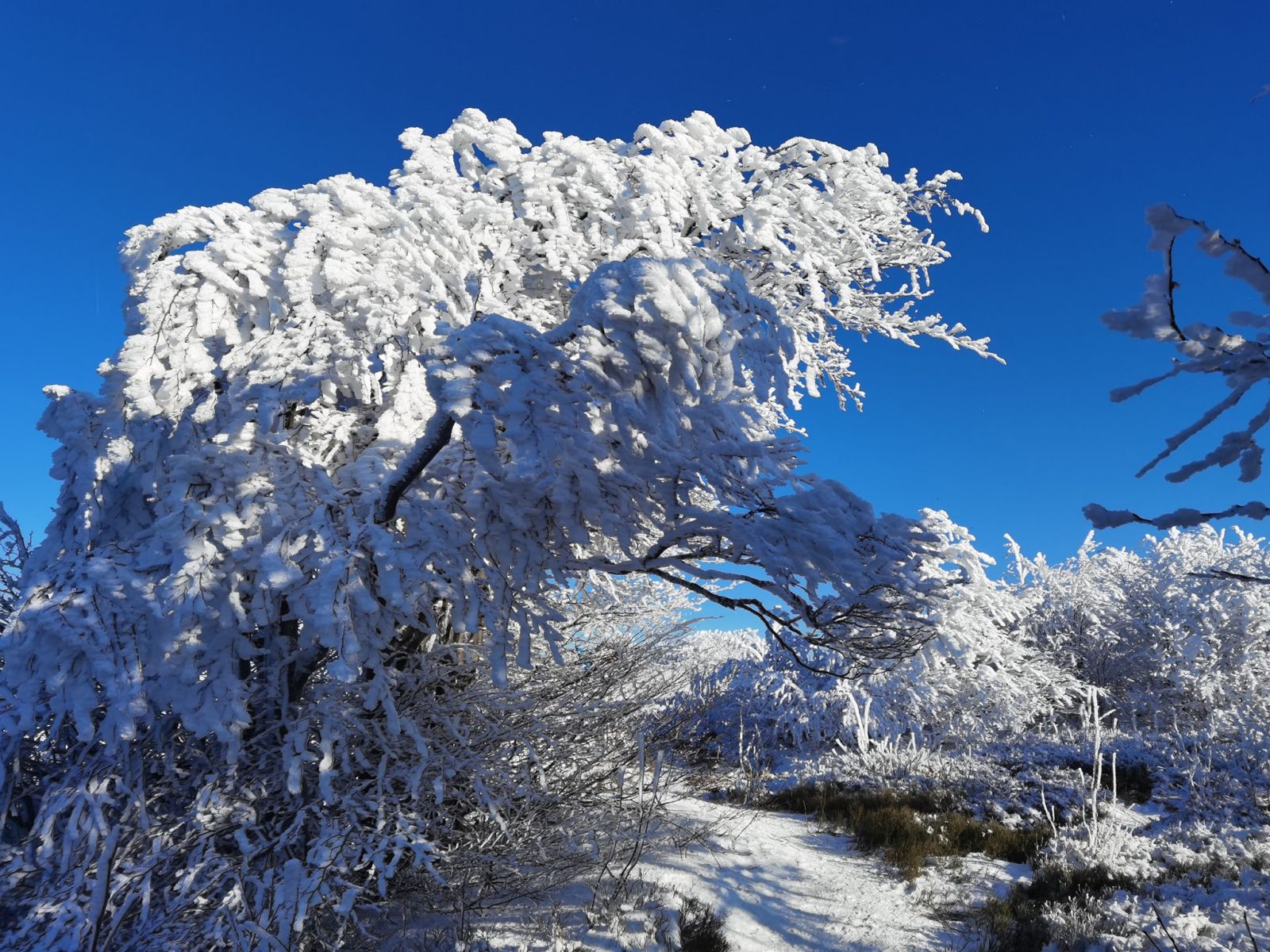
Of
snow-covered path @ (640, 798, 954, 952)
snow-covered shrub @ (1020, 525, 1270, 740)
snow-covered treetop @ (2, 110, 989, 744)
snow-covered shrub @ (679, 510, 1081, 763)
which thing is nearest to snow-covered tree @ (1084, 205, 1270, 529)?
snow-covered treetop @ (2, 110, 989, 744)

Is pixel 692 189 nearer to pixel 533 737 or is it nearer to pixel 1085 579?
pixel 533 737

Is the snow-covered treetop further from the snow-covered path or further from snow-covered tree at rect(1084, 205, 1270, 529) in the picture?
the snow-covered path

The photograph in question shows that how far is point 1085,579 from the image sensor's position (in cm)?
2392

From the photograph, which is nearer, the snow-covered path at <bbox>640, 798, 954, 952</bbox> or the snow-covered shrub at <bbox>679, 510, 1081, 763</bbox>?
the snow-covered path at <bbox>640, 798, 954, 952</bbox>

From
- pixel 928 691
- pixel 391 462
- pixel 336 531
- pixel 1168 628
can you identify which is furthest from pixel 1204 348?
pixel 1168 628

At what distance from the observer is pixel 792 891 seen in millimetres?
6047

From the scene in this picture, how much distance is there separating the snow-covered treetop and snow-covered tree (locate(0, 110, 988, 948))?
20 mm

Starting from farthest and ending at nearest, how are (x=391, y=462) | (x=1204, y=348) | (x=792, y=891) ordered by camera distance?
(x=792, y=891)
(x=391, y=462)
(x=1204, y=348)

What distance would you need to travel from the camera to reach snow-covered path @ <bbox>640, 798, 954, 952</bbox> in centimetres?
501

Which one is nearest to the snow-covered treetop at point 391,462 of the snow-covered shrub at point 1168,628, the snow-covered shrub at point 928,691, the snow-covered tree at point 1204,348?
the snow-covered tree at point 1204,348

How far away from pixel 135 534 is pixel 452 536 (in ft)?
7.30

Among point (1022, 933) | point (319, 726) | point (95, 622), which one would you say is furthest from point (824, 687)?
point (95, 622)

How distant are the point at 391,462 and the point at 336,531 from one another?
42.8 inches

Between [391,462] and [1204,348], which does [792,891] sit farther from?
[1204,348]
